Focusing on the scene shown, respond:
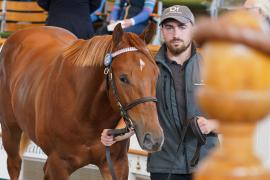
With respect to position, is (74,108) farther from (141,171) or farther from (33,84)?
(141,171)

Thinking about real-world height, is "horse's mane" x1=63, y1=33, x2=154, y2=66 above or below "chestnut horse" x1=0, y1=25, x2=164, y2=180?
above

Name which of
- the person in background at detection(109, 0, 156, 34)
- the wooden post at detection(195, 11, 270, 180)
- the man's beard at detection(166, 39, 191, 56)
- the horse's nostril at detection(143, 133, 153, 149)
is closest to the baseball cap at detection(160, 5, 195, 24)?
the man's beard at detection(166, 39, 191, 56)

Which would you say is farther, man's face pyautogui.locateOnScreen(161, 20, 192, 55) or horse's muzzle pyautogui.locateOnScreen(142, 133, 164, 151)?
man's face pyautogui.locateOnScreen(161, 20, 192, 55)

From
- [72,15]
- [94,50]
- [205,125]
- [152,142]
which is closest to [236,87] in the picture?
[152,142]

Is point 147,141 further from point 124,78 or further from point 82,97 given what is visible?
point 82,97

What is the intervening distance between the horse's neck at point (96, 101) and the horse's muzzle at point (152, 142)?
0.47 meters

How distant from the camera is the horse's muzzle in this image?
8.16 ft

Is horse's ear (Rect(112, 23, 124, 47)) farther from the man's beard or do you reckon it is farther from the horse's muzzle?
the horse's muzzle

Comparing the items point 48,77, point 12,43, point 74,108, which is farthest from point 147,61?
point 12,43

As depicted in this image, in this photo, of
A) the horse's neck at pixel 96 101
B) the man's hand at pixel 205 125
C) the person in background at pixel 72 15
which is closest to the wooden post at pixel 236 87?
the man's hand at pixel 205 125

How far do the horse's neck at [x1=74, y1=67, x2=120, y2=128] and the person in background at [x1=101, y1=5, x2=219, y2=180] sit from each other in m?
0.16

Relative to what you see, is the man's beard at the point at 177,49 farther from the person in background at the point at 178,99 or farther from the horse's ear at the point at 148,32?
the horse's ear at the point at 148,32

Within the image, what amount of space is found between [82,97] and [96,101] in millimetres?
87

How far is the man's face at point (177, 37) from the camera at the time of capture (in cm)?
274
